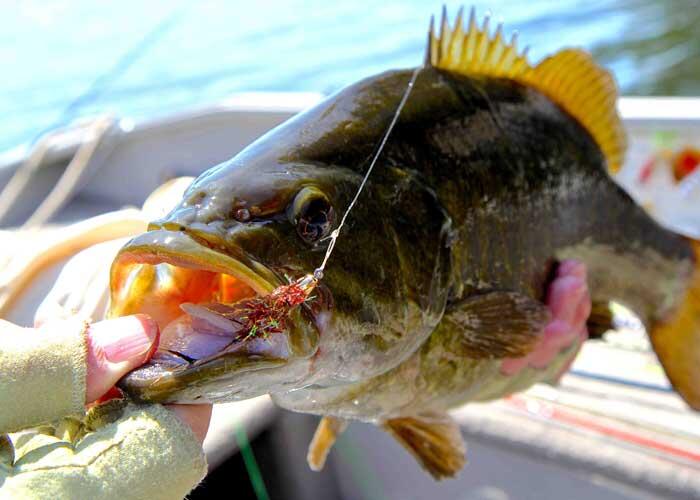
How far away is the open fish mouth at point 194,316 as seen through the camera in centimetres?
91

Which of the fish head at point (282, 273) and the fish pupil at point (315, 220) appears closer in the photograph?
the fish head at point (282, 273)

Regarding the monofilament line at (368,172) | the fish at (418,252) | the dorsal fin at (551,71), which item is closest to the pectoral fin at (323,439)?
the fish at (418,252)

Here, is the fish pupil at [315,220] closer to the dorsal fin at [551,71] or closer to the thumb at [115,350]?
the thumb at [115,350]

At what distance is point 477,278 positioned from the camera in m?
1.52

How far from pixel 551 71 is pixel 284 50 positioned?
10.5 metres

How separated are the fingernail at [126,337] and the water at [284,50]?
527 cm

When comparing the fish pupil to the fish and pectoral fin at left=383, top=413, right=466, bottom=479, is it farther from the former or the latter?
pectoral fin at left=383, top=413, right=466, bottom=479

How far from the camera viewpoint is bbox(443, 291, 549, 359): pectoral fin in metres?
1.47

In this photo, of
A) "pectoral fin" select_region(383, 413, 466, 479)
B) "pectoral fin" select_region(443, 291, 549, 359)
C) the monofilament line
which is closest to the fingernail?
the monofilament line

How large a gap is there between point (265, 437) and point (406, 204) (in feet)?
4.56

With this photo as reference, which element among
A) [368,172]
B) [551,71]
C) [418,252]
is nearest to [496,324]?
[418,252]

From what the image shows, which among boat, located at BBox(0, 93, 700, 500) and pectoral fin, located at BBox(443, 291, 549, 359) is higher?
pectoral fin, located at BBox(443, 291, 549, 359)

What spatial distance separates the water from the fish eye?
508 cm

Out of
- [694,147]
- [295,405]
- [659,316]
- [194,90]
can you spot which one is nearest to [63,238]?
[295,405]
